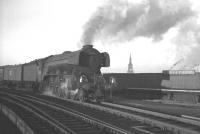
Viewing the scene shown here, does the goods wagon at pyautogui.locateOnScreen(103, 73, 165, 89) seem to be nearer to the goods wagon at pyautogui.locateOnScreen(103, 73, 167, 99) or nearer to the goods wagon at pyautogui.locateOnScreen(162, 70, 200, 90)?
the goods wagon at pyautogui.locateOnScreen(103, 73, 167, 99)

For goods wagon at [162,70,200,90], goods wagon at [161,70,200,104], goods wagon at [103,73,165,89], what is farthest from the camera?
goods wagon at [103,73,165,89]

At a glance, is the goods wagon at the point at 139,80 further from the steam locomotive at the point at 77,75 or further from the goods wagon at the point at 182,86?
the steam locomotive at the point at 77,75

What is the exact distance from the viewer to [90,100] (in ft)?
62.5

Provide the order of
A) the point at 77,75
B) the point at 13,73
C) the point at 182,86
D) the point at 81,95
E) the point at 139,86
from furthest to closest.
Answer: the point at 13,73
the point at 139,86
the point at 182,86
the point at 77,75
the point at 81,95

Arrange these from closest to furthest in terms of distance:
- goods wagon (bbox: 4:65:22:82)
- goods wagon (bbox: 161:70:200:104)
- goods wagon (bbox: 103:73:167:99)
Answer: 1. goods wagon (bbox: 161:70:200:104)
2. goods wagon (bbox: 103:73:167:99)
3. goods wagon (bbox: 4:65:22:82)

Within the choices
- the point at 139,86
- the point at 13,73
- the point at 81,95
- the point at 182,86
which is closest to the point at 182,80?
the point at 182,86

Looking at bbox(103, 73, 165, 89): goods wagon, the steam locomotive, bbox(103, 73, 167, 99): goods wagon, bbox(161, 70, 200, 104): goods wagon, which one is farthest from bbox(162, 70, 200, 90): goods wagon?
the steam locomotive

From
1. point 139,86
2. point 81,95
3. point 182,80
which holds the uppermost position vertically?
point 182,80

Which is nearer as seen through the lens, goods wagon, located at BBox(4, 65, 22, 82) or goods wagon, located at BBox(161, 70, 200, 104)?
goods wagon, located at BBox(161, 70, 200, 104)

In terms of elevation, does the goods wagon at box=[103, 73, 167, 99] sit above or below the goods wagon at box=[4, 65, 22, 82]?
below

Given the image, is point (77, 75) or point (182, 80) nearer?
point (77, 75)

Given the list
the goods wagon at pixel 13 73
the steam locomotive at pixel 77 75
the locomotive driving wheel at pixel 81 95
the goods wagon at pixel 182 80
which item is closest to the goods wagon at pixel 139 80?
the goods wagon at pixel 182 80

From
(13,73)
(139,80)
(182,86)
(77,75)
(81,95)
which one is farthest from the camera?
(13,73)

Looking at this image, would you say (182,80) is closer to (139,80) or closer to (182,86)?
(182,86)
